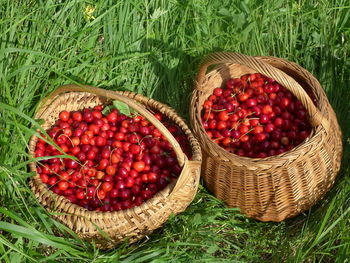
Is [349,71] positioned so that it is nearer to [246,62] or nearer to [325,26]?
[325,26]

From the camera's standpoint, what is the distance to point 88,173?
2.85 m

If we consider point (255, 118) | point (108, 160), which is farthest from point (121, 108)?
point (255, 118)

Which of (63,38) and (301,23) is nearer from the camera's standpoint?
(63,38)

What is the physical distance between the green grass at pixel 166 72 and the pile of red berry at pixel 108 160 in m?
0.20

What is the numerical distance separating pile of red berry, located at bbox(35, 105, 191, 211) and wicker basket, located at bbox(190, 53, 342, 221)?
250mm

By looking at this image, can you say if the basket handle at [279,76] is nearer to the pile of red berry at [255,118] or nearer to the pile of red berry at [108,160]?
the pile of red berry at [255,118]

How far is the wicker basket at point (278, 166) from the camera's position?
2.60 metres

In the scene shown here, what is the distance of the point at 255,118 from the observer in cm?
304

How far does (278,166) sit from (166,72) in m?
1.21

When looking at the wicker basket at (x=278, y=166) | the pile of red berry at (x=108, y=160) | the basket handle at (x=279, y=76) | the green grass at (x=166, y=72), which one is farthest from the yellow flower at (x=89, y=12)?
the basket handle at (x=279, y=76)

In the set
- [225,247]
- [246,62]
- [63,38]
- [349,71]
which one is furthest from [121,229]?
[349,71]

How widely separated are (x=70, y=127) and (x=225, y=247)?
1.20 metres

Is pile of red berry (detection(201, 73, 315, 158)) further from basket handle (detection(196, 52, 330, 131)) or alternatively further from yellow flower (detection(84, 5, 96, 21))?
yellow flower (detection(84, 5, 96, 21))

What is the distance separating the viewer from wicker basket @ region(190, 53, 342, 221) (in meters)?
2.60
